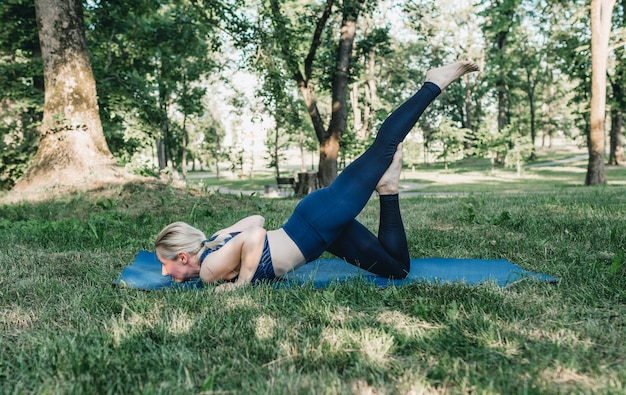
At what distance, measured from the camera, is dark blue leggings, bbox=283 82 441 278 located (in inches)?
129

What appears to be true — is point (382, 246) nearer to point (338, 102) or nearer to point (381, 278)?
point (381, 278)

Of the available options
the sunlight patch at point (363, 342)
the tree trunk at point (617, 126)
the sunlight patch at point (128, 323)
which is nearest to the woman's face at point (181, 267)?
the sunlight patch at point (128, 323)

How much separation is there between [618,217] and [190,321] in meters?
5.07

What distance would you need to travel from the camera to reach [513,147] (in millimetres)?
25344

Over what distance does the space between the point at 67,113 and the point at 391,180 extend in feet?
21.0

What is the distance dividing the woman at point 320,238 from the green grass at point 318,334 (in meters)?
0.29

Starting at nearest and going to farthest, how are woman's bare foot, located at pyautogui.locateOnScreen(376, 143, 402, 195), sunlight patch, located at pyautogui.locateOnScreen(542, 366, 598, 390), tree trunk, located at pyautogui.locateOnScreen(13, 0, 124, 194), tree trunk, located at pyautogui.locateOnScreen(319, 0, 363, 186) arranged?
sunlight patch, located at pyautogui.locateOnScreen(542, 366, 598, 390)
woman's bare foot, located at pyautogui.locateOnScreen(376, 143, 402, 195)
tree trunk, located at pyautogui.locateOnScreen(13, 0, 124, 194)
tree trunk, located at pyautogui.locateOnScreen(319, 0, 363, 186)

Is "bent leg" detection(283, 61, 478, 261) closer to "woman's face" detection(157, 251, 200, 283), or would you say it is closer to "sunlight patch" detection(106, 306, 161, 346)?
"woman's face" detection(157, 251, 200, 283)

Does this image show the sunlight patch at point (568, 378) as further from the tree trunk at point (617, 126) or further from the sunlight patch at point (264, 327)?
the tree trunk at point (617, 126)

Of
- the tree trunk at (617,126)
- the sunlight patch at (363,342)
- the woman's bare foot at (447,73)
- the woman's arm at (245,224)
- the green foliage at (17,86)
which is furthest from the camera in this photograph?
the tree trunk at (617,126)

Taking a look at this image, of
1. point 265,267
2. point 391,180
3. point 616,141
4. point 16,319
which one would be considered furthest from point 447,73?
point 616,141

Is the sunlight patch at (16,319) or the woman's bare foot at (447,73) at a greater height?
the woman's bare foot at (447,73)

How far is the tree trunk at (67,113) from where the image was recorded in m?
7.29

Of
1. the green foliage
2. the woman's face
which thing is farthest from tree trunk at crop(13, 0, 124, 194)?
the woman's face
